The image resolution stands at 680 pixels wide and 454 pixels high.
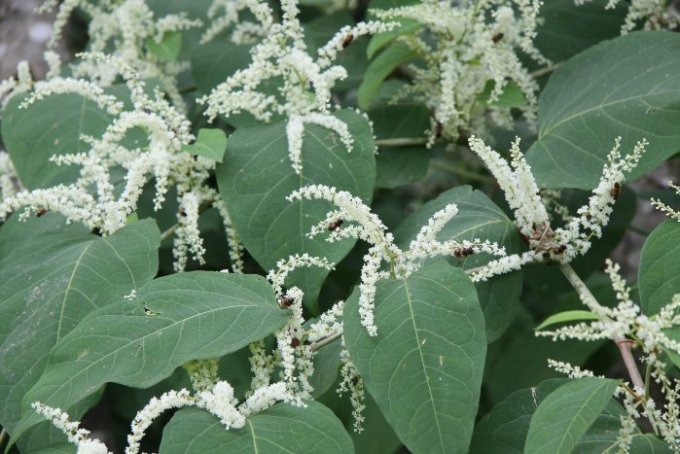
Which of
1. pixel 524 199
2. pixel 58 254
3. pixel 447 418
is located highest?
pixel 524 199

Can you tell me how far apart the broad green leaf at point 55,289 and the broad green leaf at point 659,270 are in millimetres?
967

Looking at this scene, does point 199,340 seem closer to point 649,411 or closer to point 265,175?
point 265,175

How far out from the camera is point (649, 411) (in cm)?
159

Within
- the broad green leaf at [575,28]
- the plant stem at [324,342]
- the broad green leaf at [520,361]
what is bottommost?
the broad green leaf at [520,361]

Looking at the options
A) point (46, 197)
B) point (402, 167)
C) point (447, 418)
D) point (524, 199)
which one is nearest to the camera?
point (447, 418)

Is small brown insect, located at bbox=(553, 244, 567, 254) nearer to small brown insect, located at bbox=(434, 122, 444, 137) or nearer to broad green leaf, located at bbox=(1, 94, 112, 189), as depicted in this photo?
small brown insect, located at bbox=(434, 122, 444, 137)

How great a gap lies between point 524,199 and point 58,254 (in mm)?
995

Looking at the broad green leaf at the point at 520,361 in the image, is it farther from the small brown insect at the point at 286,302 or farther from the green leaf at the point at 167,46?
the small brown insect at the point at 286,302

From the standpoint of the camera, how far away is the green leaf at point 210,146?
6.93 ft

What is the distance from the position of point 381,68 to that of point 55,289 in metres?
1.15

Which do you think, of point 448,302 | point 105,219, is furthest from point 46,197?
point 448,302

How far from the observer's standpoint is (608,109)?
7.41ft

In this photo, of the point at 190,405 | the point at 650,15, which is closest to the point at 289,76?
the point at 190,405

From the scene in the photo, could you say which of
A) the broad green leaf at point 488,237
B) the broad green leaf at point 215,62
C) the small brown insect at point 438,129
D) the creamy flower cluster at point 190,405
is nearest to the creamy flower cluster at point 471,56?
the small brown insect at point 438,129
